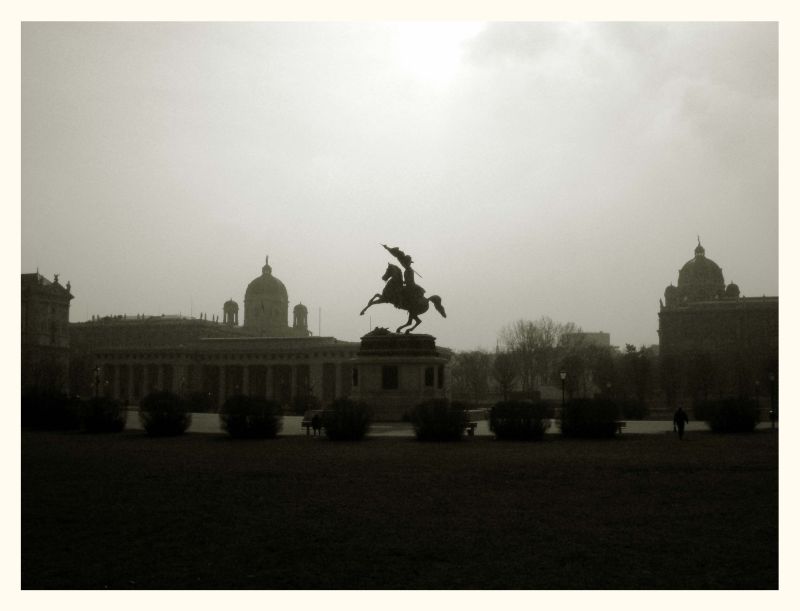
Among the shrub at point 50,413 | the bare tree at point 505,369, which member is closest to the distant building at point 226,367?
the bare tree at point 505,369

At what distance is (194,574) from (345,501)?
654 centimetres

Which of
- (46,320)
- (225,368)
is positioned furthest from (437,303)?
(225,368)

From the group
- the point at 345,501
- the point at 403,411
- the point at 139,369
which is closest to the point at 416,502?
the point at 345,501

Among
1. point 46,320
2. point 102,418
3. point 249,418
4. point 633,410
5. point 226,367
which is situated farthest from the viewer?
point 226,367

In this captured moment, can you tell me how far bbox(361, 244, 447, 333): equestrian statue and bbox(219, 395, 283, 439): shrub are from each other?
13530 millimetres

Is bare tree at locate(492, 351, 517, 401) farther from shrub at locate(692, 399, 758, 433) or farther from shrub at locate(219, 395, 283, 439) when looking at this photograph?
shrub at locate(219, 395, 283, 439)

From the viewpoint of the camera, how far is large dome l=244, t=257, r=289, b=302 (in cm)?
16662

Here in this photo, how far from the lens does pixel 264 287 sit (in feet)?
547

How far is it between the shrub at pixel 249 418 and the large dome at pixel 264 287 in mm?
131087

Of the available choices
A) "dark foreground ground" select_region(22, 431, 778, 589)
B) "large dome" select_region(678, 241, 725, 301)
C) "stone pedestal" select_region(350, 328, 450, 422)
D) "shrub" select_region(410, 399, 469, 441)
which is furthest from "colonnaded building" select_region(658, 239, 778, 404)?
"dark foreground ground" select_region(22, 431, 778, 589)

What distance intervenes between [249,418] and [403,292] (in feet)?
51.7

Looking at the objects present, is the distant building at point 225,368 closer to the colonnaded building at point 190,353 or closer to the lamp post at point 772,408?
the colonnaded building at point 190,353

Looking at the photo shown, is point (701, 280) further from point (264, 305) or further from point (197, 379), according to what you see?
point (197, 379)

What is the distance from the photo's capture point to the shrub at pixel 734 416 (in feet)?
129
